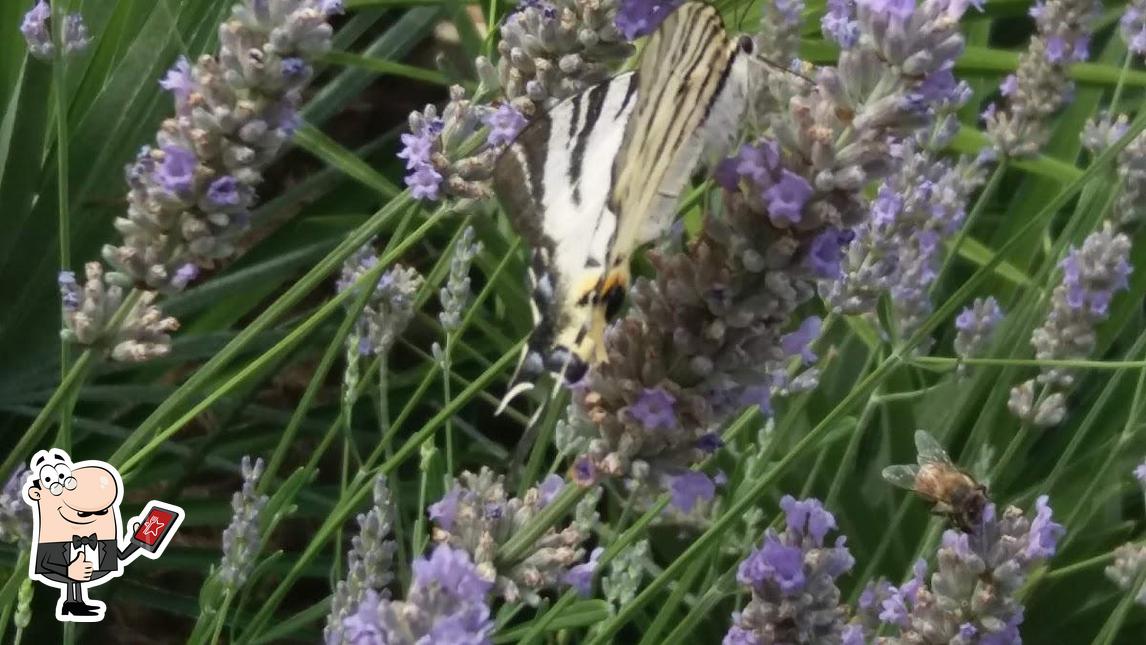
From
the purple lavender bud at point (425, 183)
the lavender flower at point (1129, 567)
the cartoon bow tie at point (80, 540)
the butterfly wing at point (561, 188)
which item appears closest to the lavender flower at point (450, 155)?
the purple lavender bud at point (425, 183)

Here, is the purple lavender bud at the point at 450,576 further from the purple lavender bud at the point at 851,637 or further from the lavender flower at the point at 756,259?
the purple lavender bud at the point at 851,637

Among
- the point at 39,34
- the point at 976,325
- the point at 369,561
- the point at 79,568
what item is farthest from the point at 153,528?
the point at 976,325

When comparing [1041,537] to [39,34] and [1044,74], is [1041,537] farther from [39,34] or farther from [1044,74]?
[39,34]

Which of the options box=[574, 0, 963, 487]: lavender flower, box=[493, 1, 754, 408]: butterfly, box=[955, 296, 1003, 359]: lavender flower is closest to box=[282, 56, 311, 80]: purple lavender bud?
box=[493, 1, 754, 408]: butterfly

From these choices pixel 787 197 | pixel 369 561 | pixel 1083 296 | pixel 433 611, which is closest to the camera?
pixel 433 611

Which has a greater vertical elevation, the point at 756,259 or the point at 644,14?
the point at 644,14

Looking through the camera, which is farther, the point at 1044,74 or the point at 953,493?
the point at 1044,74

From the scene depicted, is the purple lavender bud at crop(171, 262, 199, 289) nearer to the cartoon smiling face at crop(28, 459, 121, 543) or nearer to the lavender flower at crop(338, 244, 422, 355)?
the cartoon smiling face at crop(28, 459, 121, 543)
